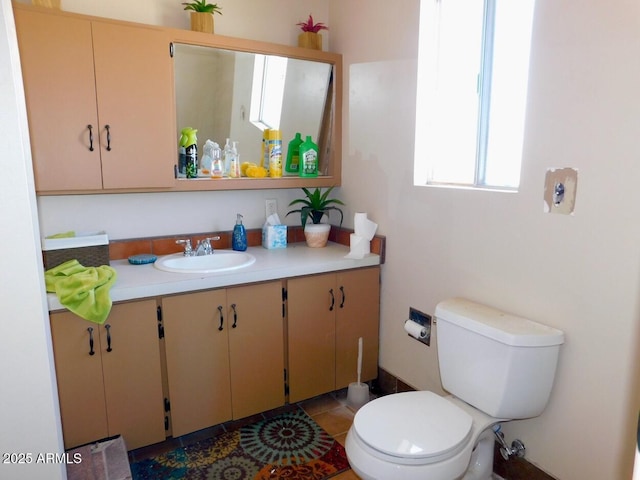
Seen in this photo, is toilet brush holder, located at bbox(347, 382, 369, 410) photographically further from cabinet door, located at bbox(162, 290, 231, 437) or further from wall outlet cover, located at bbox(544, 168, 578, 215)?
wall outlet cover, located at bbox(544, 168, 578, 215)

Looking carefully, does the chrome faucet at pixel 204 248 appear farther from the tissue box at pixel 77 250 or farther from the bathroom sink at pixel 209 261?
the tissue box at pixel 77 250

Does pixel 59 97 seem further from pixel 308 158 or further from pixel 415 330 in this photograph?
pixel 415 330

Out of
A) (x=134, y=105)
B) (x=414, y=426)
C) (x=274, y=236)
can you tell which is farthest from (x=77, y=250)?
(x=414, y=426)

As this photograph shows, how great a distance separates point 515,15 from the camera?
A: 1.73m

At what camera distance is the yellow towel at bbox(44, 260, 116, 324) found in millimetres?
1647

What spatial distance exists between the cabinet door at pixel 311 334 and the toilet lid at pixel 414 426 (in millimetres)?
657

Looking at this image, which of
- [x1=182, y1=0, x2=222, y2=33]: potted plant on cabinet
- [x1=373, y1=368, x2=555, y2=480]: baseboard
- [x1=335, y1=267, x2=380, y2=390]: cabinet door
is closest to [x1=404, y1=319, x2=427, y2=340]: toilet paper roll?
[x1=335, y1=267, x2=380, y2=390]: cabinet door

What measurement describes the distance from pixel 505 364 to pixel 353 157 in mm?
1443

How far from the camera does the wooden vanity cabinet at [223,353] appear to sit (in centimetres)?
193

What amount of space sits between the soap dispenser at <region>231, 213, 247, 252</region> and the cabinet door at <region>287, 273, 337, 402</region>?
17.3 inches

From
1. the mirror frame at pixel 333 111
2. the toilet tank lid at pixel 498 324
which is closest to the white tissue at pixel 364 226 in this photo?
the mirror frame at pixel 333 111

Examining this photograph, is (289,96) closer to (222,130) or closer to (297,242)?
(222,130)

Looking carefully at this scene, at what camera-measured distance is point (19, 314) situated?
1.20 metres

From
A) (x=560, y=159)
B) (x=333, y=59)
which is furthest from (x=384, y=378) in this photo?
(x=333, y=59)
